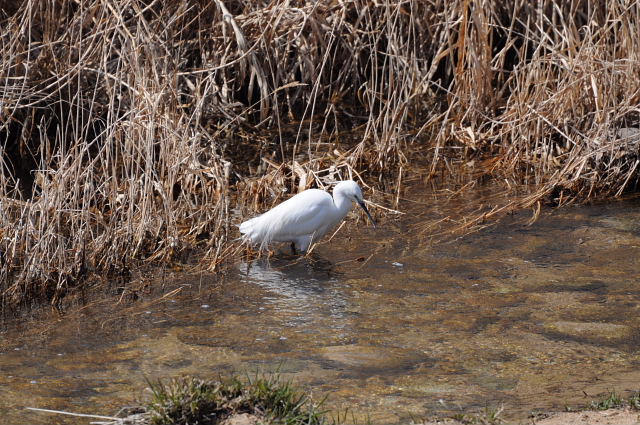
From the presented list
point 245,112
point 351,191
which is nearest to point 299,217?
point 351,191

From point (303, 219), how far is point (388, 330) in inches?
→ 53.3

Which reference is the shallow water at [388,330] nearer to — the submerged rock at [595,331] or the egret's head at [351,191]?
the submerged rock at [595,331]

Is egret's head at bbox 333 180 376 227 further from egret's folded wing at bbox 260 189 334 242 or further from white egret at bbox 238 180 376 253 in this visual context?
egret's folded wing at bbox 260 189 334 242

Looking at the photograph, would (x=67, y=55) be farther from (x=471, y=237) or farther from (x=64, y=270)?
(x=471, y=237)

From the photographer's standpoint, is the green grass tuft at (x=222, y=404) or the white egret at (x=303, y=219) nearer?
the green grass tuft at (x=222, y=404)

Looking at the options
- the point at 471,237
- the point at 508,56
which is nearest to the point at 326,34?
the point at 508,56

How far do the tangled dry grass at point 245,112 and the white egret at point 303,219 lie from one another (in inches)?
10.4

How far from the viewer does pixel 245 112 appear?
776cm

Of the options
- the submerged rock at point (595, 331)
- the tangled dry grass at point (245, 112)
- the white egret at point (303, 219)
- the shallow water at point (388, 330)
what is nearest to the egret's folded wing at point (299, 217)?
the white egret at point (303, 219)

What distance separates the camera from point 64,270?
514 centimetres

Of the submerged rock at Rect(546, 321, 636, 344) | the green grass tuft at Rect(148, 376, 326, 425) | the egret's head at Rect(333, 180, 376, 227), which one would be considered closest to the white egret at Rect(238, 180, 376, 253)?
the egret's head at Rect(333, 180, 376, 227)

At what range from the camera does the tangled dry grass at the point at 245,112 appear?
546cm

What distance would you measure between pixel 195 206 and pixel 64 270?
4.41 feet

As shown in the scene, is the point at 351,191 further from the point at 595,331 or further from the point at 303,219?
the point at 595,331
